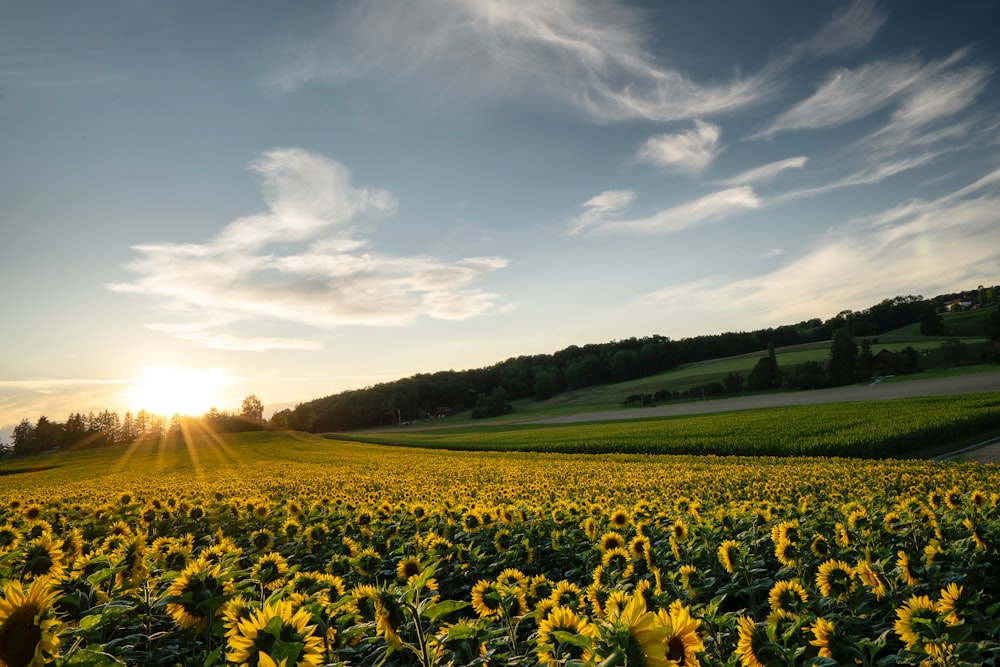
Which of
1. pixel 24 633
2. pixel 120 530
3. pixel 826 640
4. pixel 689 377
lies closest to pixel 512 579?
pixel 826 640

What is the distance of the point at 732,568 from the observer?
14.3 feet

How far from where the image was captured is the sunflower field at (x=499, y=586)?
1.88 meters

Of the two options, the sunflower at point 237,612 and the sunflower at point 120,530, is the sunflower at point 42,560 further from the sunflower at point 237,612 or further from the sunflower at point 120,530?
the sunflower at point 237,612

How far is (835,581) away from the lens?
3754 millimetres

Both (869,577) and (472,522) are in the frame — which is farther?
(472,522)

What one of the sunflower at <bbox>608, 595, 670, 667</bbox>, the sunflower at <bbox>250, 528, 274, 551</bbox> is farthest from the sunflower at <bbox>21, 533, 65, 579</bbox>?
the sunflower at <bbox>608, 595, 670, 667</bbox>

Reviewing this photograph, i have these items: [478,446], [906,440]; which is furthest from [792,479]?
[478,446]

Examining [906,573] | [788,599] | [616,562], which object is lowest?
[906,573]

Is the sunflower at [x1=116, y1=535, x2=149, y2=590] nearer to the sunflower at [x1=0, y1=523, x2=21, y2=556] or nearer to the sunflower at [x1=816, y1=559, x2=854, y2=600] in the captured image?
the sunflower at [x1=0, y1=523, x2=21, y2=556]

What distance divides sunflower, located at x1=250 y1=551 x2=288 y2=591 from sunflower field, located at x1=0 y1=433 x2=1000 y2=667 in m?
0.03

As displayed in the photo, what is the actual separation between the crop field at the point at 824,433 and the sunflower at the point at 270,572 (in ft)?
103

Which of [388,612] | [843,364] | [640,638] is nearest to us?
[640,638]

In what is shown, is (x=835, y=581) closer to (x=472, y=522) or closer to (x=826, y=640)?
(x=826, y=640)

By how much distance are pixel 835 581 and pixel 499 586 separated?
2.41m
